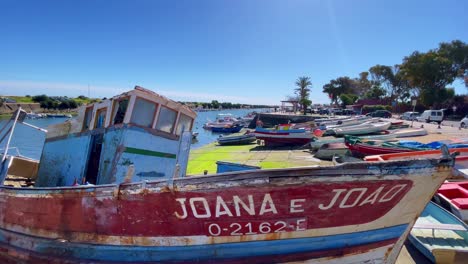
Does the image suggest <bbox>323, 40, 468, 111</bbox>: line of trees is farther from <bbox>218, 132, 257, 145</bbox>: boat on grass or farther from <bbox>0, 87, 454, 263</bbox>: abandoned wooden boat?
<bbox>0, 87, 454, 263</bbox>: abandoned wooden boat

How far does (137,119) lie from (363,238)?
4.61 metres

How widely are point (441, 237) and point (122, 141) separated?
7.03 m

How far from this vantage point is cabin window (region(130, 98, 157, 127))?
573 centimetres

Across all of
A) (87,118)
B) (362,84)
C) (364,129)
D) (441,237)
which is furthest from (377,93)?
(87,118)

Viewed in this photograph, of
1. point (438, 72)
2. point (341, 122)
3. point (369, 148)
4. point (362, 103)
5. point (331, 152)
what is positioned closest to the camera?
point (369, 148)

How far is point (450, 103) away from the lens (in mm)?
46375

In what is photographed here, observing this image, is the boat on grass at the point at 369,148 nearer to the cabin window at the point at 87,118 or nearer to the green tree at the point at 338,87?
the cabin window at the point at 87,118

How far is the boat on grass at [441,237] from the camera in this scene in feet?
17.2

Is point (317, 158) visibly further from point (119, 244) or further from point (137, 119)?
point (119, 244)

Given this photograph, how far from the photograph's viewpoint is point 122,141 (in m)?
5.67

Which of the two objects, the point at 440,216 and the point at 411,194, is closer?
the point at 411,194

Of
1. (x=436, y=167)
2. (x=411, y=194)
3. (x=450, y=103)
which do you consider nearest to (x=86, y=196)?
(x=411, y=194)

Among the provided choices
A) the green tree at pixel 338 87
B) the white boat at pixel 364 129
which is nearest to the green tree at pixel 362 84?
the green tree at pixel 338 87

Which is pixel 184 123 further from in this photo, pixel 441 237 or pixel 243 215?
pixel 441 237
